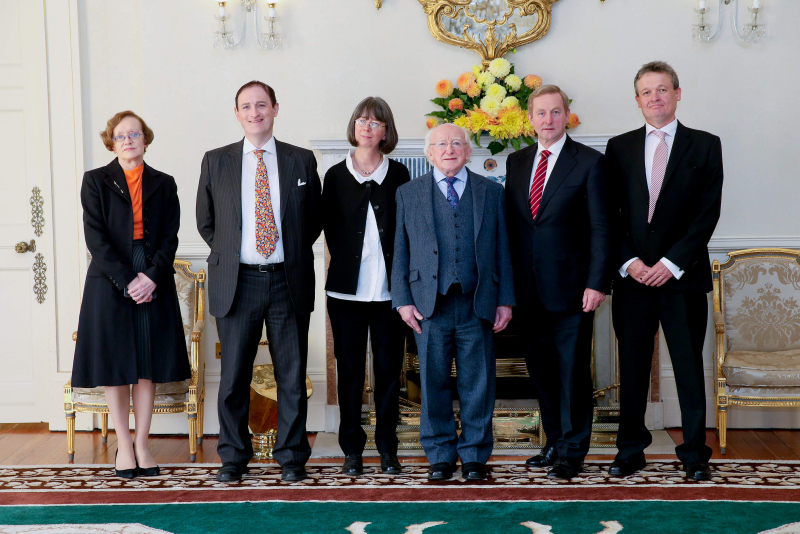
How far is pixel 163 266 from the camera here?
350 cm

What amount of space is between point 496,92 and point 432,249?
1.29 metres

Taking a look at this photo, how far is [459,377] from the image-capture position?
3395 millimetres

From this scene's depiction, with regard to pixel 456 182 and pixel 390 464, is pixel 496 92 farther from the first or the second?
pixel 390 464

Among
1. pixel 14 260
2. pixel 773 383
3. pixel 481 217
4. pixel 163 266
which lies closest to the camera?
pixel 481 217

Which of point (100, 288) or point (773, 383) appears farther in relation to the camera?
point (773, 383)

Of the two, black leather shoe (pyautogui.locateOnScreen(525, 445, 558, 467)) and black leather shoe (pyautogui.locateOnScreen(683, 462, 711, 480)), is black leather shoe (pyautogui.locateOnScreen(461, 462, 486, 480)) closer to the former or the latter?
black leather shoe (pyautogui.locateOnScreen(525, 445, 558, 467))

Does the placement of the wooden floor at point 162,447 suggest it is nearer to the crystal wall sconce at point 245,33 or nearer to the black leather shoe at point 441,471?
the black leather shoe at point 441,471

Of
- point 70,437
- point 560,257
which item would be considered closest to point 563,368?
point 560,257

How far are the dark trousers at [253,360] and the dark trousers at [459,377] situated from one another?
21.4 inches

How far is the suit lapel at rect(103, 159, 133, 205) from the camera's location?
3484 millimetres

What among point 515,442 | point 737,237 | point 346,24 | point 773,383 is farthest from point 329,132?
point 773,383

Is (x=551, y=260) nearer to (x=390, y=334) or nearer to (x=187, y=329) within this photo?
(x=390, y=334)

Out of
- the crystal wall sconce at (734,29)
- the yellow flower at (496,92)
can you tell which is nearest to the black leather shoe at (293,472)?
the yellow flower at (496,92)

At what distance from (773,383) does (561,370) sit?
121cm
